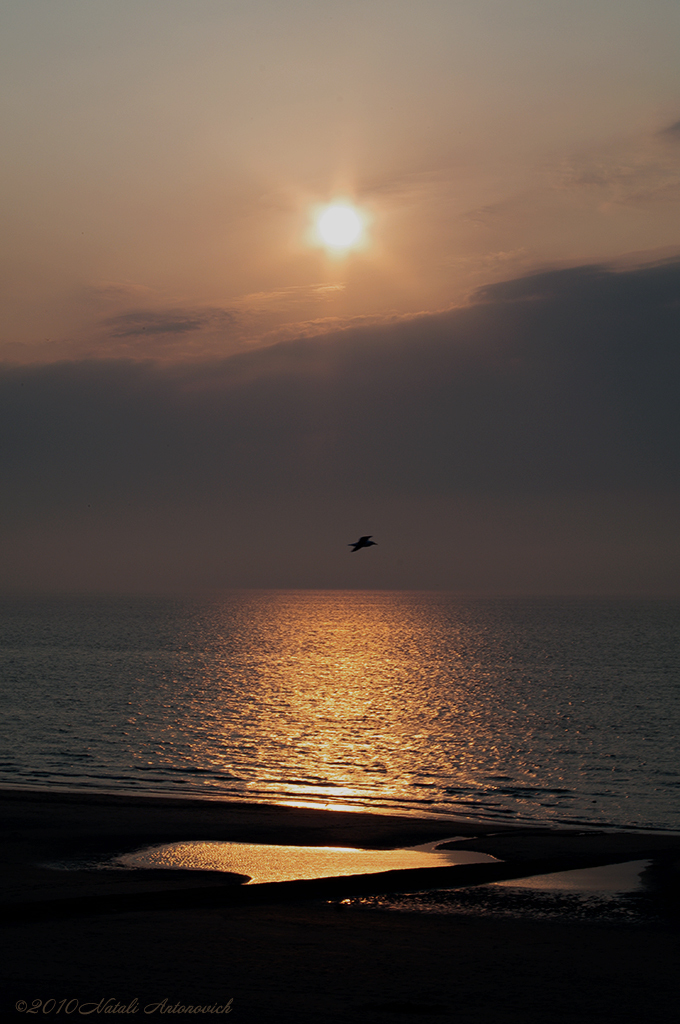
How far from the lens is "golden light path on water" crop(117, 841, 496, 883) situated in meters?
23.5

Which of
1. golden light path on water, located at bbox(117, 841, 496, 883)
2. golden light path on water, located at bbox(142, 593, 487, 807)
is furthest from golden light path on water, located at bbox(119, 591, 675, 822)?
golden light path on water, located at bbox(117, 841, 496, 883)

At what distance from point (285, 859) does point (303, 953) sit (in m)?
8.55

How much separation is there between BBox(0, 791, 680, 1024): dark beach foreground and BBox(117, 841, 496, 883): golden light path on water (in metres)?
1.10

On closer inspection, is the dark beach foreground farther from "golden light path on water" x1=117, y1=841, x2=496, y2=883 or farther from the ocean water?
the ocean water

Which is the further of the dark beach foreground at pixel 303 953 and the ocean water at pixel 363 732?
the ocean water at pixel 363 732

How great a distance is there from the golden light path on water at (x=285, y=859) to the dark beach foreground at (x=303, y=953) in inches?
43.2

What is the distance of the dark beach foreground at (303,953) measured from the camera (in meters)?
14.3

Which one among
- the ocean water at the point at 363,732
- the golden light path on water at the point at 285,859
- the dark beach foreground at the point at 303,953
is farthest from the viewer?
the ocean water at the point at 363,732

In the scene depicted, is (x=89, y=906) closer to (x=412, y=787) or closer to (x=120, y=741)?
(x=412, y=787)

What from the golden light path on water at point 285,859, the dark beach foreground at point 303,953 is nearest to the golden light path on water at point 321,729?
the golden light path on water at point 285,859

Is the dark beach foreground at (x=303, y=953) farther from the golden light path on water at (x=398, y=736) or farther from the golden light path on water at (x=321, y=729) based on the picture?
the golden light path on water at (x=321, y=729)

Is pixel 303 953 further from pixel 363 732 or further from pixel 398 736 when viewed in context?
pixel 363 732

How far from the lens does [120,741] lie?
50.3m

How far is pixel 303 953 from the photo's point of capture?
1667cm
